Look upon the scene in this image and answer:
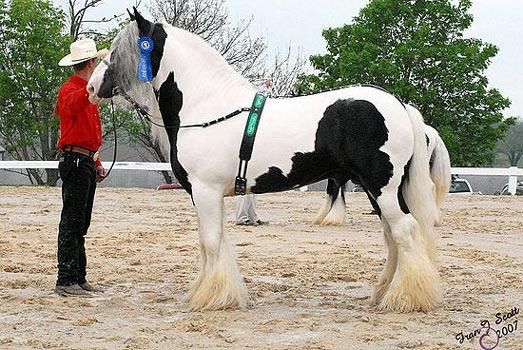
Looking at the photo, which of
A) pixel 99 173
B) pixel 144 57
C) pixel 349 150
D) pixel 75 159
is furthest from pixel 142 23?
pixel 349 150

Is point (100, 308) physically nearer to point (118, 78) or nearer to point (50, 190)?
point (118, 78)

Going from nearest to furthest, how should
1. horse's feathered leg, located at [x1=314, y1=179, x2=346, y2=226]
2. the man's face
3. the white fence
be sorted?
the man's face
horse's feathered leg, located at [x1=314, y1=179, x2=346, y2=226]
the white fence

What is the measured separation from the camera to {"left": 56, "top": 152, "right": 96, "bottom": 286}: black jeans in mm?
6328

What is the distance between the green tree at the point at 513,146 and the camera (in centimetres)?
5894

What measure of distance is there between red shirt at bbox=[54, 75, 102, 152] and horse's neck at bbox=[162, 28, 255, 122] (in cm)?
73

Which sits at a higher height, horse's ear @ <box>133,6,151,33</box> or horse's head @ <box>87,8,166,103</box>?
horse's ear @ <box>133,6,151,33</box>

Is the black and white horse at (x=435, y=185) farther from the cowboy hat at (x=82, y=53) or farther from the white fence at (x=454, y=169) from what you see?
the white fence at (x=454, y=169)

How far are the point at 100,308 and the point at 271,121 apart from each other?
1.90 meters

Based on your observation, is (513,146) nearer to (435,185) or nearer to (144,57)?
(435,185)

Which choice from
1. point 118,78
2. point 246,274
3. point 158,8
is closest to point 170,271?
point 246,274

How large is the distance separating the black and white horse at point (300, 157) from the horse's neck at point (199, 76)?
0.4 inches

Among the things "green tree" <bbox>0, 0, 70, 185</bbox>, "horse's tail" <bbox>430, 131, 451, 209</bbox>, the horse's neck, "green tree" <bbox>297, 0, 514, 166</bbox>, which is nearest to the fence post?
"green tree" <bbox>297, 0, 514, 166</bbox>

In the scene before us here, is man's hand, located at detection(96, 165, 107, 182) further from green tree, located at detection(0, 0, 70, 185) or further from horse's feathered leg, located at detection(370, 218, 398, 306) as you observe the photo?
green tree, located at detection(0, 0, 70, 185)

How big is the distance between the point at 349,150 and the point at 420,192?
2.03 ft
